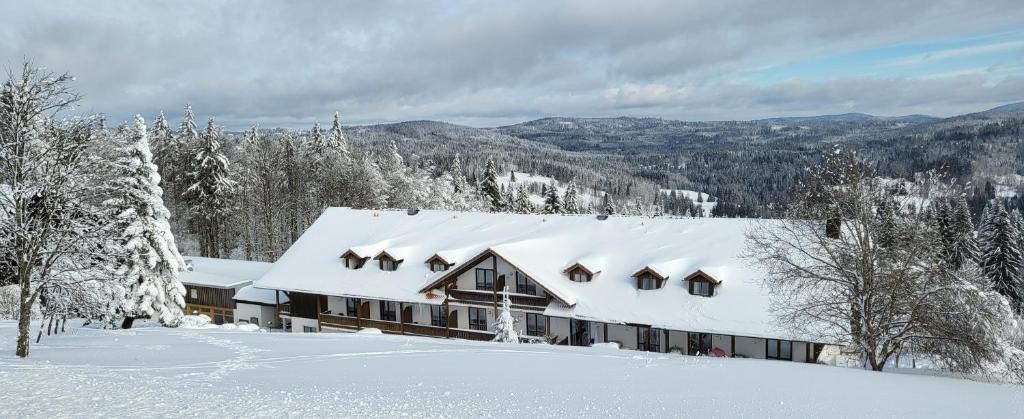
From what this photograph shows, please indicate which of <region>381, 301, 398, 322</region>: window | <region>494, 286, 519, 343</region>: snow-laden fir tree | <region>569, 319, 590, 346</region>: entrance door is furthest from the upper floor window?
<region>381, 301, 398, 322</region>: window

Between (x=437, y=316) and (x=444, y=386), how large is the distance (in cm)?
1997

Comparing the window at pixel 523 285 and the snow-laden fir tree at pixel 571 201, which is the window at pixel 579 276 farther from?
the snow-laden fir tree at pixel 571 201

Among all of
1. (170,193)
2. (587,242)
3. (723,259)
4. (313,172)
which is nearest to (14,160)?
(587,242)

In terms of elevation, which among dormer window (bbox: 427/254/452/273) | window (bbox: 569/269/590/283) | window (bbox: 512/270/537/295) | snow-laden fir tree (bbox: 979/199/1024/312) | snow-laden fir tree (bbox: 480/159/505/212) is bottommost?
snow-laden fir tree (bbox: 979/199/1024/312)

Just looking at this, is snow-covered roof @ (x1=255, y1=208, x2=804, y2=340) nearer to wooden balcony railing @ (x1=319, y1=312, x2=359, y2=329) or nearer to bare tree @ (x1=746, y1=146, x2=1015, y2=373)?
wooden balcony railing @ (x1=319, y1=312, x2=359, y2=329)

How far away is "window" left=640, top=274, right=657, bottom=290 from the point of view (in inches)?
1143

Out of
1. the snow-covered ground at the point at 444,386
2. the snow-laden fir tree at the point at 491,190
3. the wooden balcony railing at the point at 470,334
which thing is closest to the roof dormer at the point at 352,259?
the wooden balcony railing at the point at 470,334

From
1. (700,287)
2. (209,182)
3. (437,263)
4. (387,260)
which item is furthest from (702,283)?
(209,182)

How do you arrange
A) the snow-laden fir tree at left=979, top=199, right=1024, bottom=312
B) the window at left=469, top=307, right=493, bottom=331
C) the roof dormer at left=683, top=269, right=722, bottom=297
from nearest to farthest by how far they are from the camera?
1. the roof dormer at left=683, top=269, right=722, bottom=297
2. the window at left=469, top=307, right=493, bottom=331
3. the snow-laden fir tree at left=979, top=199, right=1024, bottom=312

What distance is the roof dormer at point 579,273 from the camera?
2998cm

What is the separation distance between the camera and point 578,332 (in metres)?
30.7

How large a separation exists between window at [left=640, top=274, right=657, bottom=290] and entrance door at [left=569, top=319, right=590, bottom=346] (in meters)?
3.50

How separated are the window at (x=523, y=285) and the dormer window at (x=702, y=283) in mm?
7681

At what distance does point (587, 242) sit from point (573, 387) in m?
19.4
